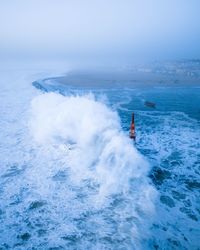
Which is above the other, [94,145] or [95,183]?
[94,145]

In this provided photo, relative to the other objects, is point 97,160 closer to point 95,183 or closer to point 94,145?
point 94,145

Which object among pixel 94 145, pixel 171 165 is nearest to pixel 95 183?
pixel 94 145

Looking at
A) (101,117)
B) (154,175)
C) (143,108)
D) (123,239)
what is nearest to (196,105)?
(143,108)

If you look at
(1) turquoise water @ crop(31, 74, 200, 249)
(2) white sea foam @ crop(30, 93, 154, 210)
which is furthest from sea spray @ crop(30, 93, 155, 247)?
(1) turquoise water @ crop(31, 74, 200, 249)

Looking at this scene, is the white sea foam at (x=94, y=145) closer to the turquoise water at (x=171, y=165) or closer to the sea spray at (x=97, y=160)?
the sea spray at (x=97, y=160)

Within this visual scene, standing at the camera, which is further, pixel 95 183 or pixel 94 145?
pixel 94 145

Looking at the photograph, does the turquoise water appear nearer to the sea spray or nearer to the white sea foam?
the sea spray

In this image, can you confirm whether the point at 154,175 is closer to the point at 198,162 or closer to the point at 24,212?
the point at 198,162

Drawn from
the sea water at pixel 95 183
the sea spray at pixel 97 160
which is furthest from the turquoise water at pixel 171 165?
the sea spray at pixel 97 160
